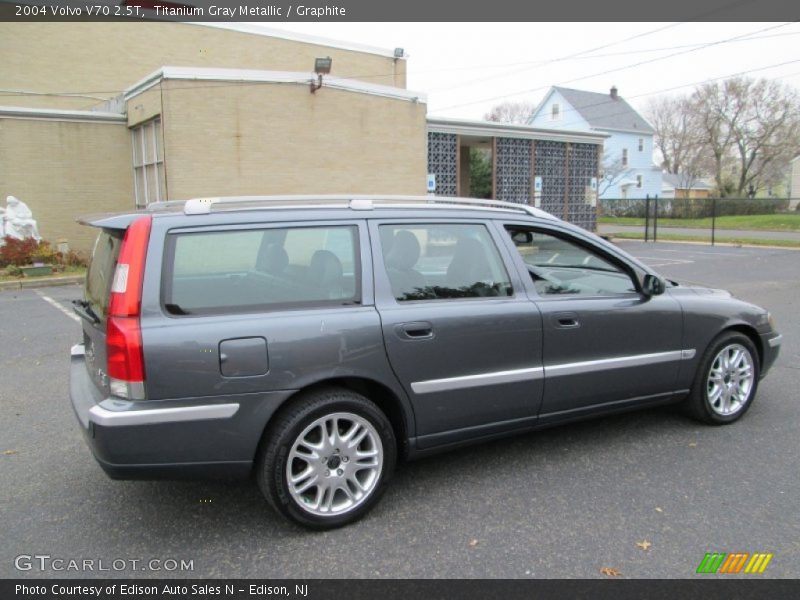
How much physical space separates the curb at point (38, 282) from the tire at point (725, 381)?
12.4m

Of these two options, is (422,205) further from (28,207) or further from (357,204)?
(28,207)

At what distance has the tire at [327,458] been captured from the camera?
3.13 metres

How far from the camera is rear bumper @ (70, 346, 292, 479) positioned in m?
2.91

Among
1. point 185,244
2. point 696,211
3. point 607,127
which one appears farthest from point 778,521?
point 607,127

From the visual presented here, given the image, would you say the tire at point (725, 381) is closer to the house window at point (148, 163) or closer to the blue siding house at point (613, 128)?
the house window at point (148, 163)

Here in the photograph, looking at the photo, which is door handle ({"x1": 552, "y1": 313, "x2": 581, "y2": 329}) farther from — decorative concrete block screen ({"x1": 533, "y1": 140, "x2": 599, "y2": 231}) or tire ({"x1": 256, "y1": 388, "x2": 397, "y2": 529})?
decorative concrete block screen ({"x1": 533, "y1": 140, "x2": 599, "y2": 231})

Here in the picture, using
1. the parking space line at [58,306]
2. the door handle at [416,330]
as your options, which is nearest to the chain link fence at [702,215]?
the parking space line at [58,306]

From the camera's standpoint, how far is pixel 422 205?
3820 millimetres

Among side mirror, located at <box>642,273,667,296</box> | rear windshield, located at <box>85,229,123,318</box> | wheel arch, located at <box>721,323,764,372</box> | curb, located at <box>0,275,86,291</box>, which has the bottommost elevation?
curb, located at <box>0,275,86,291</box>

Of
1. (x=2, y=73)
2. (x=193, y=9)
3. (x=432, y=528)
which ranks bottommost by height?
(x=432, y=528)

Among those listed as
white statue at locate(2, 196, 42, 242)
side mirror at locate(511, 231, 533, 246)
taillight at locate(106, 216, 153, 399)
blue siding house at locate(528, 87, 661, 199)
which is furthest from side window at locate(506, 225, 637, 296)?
blue siding house at locate(528, 87, 661, 199)

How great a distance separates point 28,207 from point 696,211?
3900 cm

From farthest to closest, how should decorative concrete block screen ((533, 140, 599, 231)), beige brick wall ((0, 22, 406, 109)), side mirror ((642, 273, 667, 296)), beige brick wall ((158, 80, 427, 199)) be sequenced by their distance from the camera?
decorative concrete block screen ((533, 140, 599, 231)) < beige brick wall ((0, 22, 406, 109)) < beige brick wall ((158, 80, 427, 199)) < side mirror ((642, 273, 667, 296))

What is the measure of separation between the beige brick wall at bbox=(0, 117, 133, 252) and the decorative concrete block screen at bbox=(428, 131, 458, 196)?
29.0 ft
